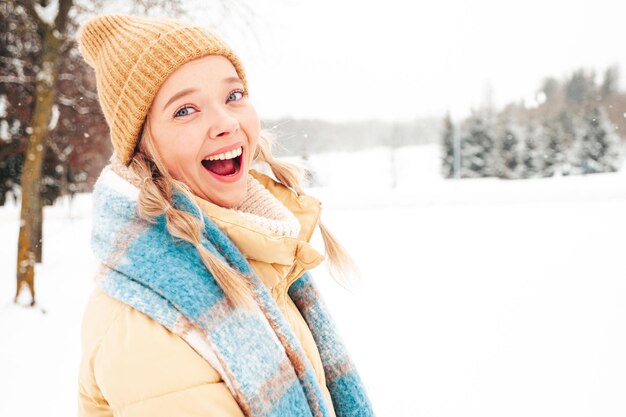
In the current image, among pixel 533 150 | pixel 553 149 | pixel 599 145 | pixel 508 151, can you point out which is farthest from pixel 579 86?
pixel 508 151

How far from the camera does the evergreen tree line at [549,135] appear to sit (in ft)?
104

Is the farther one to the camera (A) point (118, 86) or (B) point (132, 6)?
(B) point (132, 6)

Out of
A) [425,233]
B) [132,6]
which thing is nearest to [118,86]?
[132,6]

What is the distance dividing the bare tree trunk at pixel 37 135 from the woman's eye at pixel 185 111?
5553 millimetres

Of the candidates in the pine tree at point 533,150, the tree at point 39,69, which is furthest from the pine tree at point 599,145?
the tree at point 39,69

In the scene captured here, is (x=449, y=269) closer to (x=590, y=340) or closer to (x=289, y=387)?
(x=590, y=340)

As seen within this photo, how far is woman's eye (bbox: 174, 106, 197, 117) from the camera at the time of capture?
3.98 feet

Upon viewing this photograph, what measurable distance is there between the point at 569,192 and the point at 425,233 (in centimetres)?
770

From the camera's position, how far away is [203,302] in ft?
3.25

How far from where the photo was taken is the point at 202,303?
989mm

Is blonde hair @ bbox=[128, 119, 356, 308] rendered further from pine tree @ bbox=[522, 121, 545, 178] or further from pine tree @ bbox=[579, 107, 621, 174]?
pine tree @ bbox=[522, 121, 545, 178]

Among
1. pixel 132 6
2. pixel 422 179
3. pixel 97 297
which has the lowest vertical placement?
pixel 422 179

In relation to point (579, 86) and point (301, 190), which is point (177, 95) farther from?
point (579, 86)

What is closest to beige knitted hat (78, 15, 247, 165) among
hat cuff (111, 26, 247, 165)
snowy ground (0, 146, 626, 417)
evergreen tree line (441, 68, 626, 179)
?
hat cuff (111, 26, 247, 165)
